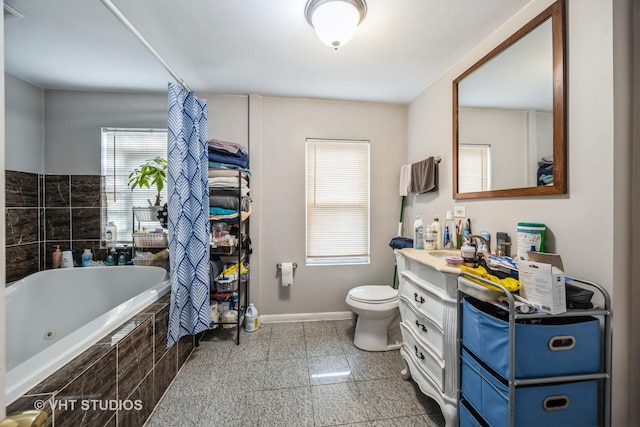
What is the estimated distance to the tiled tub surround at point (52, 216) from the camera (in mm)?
1999

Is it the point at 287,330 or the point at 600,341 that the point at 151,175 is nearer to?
the point at 287,330

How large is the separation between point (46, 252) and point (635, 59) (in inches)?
158

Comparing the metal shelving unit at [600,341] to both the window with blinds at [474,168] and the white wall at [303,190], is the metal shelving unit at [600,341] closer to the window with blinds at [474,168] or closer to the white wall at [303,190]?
the window with blinds at [474,168]

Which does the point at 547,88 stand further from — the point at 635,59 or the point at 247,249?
the point at 247,249

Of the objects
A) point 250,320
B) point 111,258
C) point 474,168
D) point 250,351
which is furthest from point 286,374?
point 474,168

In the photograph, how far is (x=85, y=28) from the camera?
1.52m

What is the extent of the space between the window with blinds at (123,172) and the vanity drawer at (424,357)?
2.36m

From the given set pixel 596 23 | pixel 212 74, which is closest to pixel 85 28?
pixel 212 74

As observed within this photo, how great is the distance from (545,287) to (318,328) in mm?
1882

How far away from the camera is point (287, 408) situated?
56.5 inches

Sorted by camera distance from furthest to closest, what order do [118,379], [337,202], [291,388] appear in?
[337,202] < [291,388] < [118,379]

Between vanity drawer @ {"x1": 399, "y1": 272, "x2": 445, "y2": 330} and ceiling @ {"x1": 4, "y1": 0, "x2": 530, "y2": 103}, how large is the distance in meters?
1.55

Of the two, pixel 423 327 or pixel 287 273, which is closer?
pixel 423 327

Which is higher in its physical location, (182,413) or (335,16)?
(335,16)
